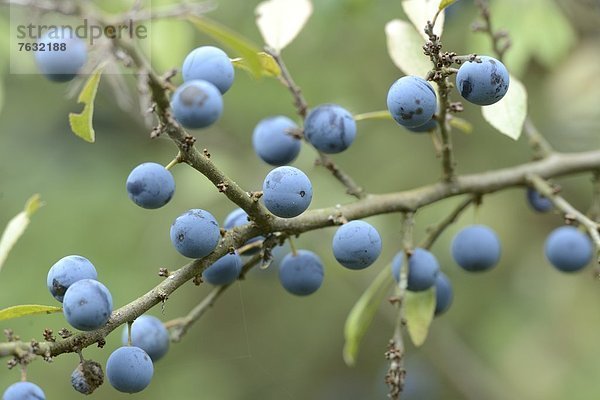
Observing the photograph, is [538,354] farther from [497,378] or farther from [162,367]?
[162,367]

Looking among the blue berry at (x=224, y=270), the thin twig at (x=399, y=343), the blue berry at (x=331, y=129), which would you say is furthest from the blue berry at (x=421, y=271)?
the blue berry at (x=224, y=270)

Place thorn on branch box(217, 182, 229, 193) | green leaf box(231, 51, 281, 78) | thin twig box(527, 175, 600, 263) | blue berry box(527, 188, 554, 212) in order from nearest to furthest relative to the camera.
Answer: thorn on branch box(217, 182, 229, 193) → thin twig box(527, 175, 600, 263) → green leaf box(231, 51, 281, 78) → blue berry box(527, 188, 554, 212)

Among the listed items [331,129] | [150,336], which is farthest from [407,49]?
[150,336]

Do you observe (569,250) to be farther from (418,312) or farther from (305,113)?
(305,113)

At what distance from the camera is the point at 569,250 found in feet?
8.52

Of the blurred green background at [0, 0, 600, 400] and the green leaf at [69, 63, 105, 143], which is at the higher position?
the blurred green background at [0, 0, 600, 400]

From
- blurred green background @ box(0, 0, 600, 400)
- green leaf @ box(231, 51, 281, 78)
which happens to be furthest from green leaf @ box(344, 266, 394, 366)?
blurred green background @ box(0, 0, 600, 400)

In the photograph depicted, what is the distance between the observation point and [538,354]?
4.55 m

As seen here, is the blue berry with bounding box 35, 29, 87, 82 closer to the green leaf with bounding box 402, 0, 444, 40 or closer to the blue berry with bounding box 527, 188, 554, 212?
the green leaf with bounding box 402, 0, 444, 40

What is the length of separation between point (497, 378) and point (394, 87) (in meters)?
2.96

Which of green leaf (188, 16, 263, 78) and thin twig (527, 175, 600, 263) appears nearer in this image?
green leaf (188, 16, 263, 78)

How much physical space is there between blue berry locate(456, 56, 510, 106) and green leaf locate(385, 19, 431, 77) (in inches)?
12.5

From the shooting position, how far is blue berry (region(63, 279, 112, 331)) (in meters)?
1.54

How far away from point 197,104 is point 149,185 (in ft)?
0.64
